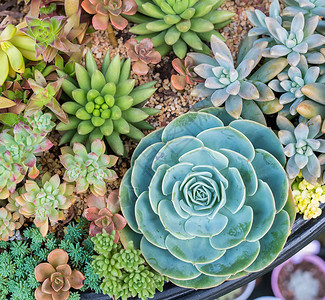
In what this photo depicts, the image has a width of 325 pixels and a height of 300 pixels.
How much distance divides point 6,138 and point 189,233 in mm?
608

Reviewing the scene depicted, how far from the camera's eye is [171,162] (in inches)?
48.3

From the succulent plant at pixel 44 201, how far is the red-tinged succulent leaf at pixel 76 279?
16 cm

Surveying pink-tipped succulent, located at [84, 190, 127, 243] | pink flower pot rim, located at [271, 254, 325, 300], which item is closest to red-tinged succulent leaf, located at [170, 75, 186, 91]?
pink-tipped succulent, located at [84, 190, 127, 243]

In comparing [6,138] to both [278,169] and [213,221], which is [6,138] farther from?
[278,169]

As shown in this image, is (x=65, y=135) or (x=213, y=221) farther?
(x=65, y=135)

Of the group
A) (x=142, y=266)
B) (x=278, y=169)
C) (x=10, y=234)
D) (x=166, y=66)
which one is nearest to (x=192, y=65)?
(x=166, y=66)

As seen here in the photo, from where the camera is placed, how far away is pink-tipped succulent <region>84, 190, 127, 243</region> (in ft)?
4.19

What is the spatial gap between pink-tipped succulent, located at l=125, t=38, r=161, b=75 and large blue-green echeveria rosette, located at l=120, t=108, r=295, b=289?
0.26 meters

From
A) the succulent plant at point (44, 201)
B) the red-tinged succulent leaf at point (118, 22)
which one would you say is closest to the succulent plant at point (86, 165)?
the succulent plant at point (44, 201)

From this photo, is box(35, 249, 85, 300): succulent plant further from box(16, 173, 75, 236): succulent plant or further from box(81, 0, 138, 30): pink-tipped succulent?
box(81, 0, 138, 30): pink-tipped succulent

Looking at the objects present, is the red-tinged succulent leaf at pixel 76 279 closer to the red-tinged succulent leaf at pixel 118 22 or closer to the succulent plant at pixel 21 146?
the succulent plant at pixel 21 146

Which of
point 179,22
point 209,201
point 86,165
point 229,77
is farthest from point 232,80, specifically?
point 86,165

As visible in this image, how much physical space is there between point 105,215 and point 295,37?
82 centimetres

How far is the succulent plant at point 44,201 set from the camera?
48.7 inches
